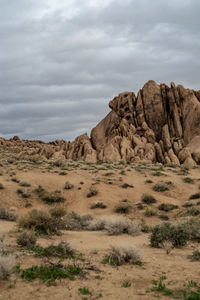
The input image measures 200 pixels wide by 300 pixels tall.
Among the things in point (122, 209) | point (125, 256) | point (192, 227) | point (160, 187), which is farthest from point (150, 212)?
point (125, 256)

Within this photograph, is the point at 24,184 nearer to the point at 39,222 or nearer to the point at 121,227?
the point at 39,222

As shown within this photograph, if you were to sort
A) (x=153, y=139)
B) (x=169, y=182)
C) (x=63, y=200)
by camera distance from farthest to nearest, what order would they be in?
1. (x=153, y=139)
2. (x=169, y=182)
3. (x=63, y=200)

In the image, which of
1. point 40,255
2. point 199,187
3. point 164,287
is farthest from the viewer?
point 199,187

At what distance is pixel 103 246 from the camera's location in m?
10.3

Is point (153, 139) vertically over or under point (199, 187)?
over

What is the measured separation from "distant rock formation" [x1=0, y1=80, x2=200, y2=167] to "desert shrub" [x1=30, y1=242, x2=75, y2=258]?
36574mm

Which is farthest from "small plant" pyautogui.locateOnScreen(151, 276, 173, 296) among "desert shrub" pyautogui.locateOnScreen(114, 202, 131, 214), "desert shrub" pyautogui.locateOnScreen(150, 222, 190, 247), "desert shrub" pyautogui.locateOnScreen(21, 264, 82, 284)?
"desert shrub" pyautogui.locateOnScreen(114, 202, 131, 214)

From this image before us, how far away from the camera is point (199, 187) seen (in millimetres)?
23609

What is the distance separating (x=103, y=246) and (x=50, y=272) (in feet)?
12.7

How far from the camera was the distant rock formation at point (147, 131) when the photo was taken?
4697 cm

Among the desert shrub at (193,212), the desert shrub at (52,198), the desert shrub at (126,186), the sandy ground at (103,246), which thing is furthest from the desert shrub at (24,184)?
the desert shrub at (193,212)

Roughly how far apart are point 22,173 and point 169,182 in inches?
594

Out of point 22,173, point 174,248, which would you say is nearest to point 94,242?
point 174,248

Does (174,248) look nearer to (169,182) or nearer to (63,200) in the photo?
(63,200)
